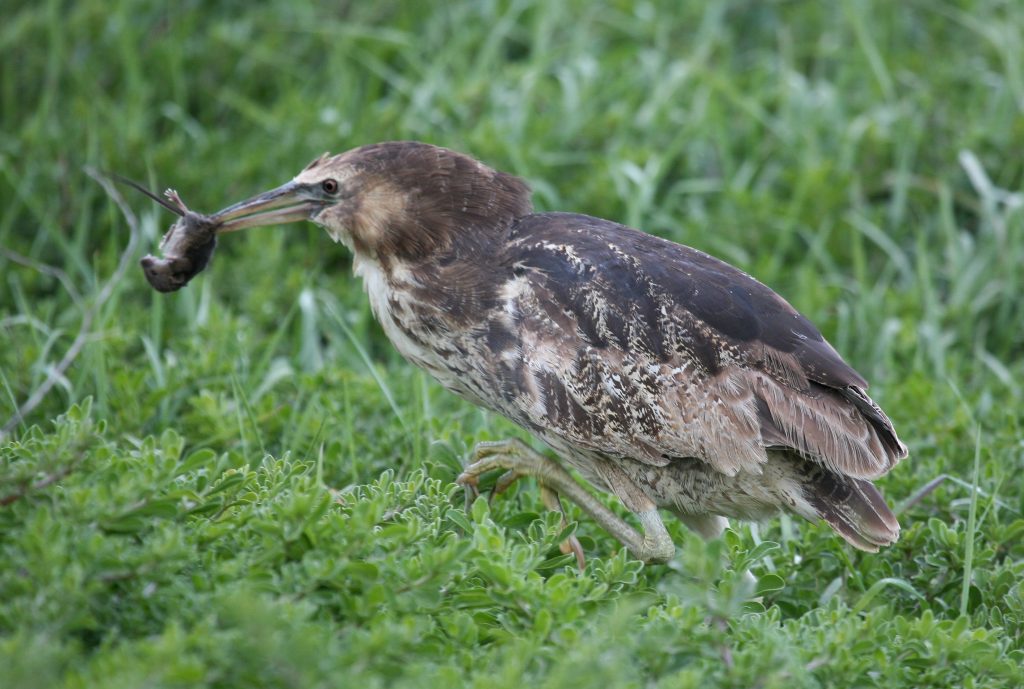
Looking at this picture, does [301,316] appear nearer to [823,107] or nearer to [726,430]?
[726,430]

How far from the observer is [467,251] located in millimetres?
4582

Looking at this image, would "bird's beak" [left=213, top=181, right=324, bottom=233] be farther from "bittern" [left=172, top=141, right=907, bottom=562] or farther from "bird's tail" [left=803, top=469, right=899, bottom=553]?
"bird's tail" [left=803, top=469, right=899, bottom=553]

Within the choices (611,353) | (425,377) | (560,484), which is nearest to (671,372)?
(611,353)

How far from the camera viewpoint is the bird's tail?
4.32 m

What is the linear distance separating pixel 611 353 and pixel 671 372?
0.66 feet

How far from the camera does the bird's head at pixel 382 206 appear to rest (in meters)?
4.57

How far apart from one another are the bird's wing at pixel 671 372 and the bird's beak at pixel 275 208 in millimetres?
739

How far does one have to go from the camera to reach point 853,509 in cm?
437

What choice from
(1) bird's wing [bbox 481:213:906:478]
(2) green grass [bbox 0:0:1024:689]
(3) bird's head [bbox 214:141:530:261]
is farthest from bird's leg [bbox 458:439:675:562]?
(3) bird's head [bbox 214:141:530:261]

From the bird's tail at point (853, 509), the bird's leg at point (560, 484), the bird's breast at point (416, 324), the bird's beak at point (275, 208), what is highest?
the bird's beak at point (275, 208)

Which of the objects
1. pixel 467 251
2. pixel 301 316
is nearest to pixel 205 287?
pixel 301 316

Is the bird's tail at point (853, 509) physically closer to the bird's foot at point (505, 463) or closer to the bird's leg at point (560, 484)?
the bird's leg at point (560, 484)

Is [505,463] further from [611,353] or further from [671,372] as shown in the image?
[671,372]

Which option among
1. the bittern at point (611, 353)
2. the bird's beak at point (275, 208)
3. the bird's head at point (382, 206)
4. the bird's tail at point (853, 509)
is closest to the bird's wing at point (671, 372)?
the bittern at point (611, 353)
